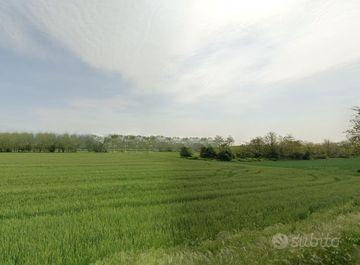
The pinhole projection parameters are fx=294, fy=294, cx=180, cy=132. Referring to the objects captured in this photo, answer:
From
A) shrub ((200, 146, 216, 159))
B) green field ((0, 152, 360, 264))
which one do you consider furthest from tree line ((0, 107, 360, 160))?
green field ((0, 152, 360, 264))

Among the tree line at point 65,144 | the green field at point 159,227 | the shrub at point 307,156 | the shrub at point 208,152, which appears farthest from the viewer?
the tree line at point 65,144

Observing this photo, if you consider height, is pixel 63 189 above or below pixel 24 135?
below

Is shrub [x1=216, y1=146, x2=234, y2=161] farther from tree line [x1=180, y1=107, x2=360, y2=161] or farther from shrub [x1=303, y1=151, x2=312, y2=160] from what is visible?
shrub [x1=303, y1=151, x2=312, y2=160]

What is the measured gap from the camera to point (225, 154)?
8194 cm

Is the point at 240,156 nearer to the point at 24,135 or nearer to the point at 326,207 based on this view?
the point at 326,207

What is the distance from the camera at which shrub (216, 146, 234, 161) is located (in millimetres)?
81394

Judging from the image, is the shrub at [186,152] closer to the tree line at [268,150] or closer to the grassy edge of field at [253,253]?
the tree line at [268,150]

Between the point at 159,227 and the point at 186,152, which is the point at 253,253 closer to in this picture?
the point at 159,227

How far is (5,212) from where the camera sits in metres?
12.3

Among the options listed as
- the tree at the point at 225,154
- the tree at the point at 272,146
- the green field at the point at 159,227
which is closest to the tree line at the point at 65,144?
the tree at the point at 272,146

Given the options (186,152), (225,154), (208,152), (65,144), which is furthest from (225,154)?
(65,144)

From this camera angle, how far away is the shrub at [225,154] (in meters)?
81.4

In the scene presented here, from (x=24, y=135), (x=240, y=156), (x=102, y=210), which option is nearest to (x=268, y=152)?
(x=240, y=156)

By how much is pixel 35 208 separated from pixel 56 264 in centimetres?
773
